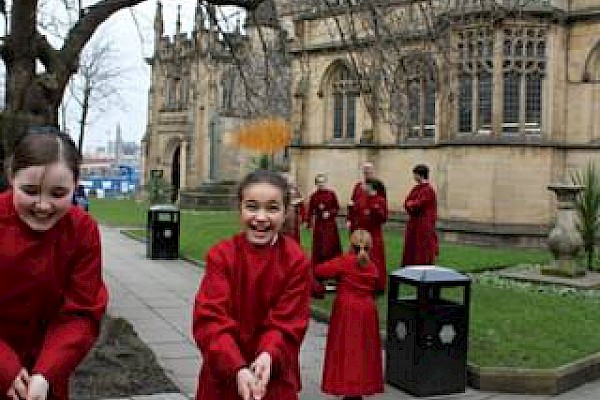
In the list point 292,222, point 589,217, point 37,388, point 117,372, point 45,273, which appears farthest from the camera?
point 589,217

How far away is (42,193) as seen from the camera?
2.94 metres

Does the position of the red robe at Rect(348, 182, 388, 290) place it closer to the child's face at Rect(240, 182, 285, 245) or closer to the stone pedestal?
the stone pedestal

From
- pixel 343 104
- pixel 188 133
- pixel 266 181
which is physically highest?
pixel 343 104

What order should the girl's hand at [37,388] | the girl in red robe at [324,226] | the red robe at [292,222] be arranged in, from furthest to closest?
the girl in red robe at [324,226], the red robe at [292,222], the girl's hand at [37,388]

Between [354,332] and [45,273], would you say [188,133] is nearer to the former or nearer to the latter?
[354,332]

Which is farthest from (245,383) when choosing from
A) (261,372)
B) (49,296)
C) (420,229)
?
(420,229)

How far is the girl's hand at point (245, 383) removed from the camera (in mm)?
3212

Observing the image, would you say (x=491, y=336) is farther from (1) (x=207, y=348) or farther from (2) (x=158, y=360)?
(1) (x=207, y=348)

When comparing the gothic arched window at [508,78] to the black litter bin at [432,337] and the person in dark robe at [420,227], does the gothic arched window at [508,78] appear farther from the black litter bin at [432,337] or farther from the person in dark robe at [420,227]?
the black litter bin at [432,337]

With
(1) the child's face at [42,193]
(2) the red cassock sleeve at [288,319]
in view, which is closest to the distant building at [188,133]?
(2) the red cassock sleeve at [288,319]

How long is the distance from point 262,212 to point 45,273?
948mm

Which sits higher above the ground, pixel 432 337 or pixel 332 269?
pixel 332 269

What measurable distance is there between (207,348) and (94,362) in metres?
4.08

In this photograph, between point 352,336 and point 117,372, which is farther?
point 117,372
